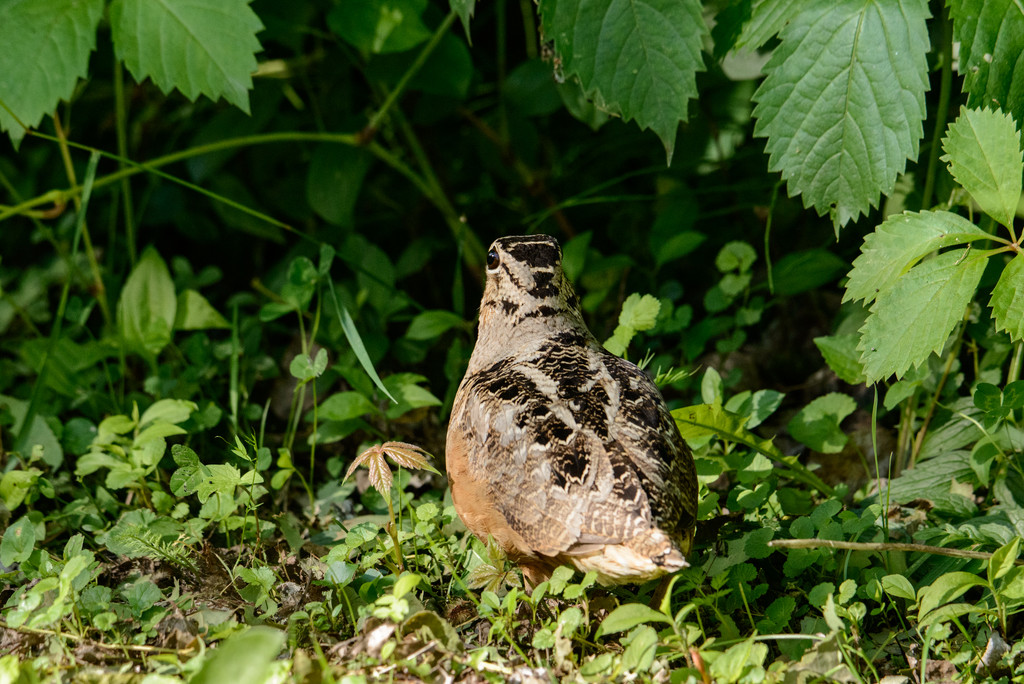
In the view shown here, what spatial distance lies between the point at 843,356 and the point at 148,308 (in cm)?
315

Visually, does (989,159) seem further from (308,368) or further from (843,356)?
(308,368)

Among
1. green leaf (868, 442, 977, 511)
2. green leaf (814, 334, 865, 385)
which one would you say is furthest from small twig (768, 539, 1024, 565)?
green leaf (814, 334, 865, 385)

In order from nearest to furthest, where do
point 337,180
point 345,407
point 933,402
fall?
point 933,402, point 345,407, point 337,180

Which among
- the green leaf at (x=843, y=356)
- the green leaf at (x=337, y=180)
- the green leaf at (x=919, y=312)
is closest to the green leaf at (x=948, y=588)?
the green leaf at (x=919, y=312)

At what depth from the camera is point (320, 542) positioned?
3643mm

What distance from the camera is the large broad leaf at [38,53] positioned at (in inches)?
135

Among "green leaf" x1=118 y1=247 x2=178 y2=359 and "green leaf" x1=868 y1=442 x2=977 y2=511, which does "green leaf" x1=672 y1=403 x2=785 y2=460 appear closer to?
"green leaf" x1=868 y1=442 x2=977 y2=511

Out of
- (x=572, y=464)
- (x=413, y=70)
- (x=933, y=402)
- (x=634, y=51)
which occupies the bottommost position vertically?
(x=933, y=402)

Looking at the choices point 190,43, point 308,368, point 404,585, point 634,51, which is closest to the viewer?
point 404,585

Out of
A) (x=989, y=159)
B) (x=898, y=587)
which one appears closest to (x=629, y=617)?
(x=898, y=587)

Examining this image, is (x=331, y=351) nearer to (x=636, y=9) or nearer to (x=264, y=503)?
(x=264, y=503)

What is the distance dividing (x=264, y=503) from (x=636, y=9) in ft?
7.91

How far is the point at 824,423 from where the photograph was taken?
379 cm

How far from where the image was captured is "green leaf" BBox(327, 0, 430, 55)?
4.15 meters
